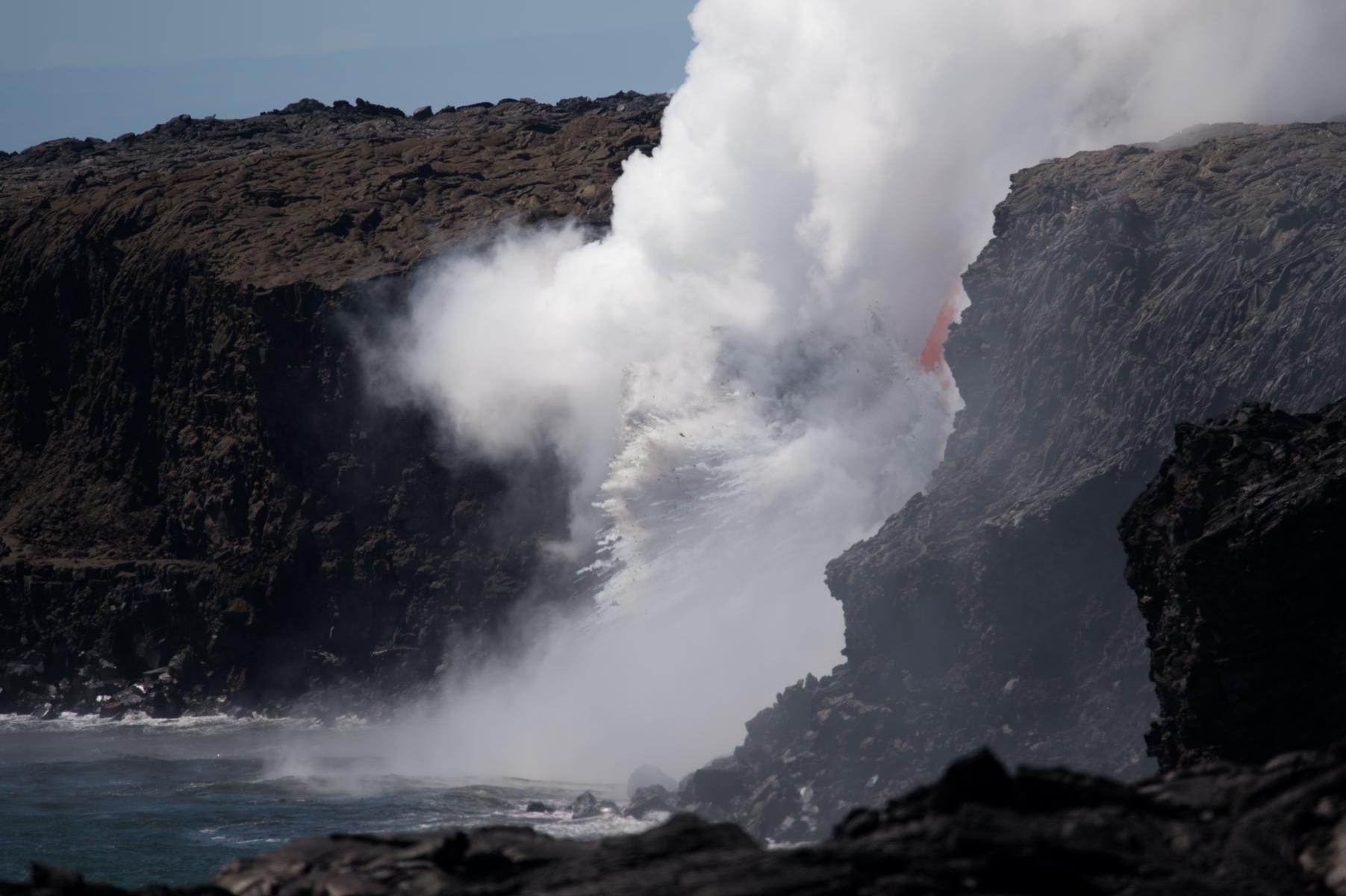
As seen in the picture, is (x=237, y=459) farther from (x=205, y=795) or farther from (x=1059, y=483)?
(x=1059, y=483)

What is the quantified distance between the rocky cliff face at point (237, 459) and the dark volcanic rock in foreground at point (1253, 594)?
6849 centimetres

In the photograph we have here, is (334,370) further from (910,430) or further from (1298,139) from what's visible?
(1298,139)

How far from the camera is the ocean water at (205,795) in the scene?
7806cm

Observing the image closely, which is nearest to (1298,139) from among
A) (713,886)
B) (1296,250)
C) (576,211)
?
(1296,250)

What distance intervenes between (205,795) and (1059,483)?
51.7 meters

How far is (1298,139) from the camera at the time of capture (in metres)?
94.8

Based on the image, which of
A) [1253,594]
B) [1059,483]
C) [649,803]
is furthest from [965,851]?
[1059,483]

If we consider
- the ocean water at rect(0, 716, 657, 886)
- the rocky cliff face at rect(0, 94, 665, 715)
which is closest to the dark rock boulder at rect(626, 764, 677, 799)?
the ocean water at rect(0, 716, 657, 886)

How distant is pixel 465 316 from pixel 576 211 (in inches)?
641

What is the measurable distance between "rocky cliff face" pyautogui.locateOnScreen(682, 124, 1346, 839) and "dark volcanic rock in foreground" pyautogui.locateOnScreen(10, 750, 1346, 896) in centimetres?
4512

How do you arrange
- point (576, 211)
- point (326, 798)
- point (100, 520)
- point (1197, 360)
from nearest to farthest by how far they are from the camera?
point (1197, 360)
point (326, 798)
point (100, 520)
point (576, 211)

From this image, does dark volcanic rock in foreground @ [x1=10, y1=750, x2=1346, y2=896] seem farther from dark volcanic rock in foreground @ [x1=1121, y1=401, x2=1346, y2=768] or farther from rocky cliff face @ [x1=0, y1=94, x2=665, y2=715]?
rocky cliff face @ [x1=0, y1=94, x2=665, y2=715]

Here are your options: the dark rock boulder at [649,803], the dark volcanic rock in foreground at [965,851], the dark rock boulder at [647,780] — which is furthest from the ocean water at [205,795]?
the dark volcanic rock in foreground at [965,851]

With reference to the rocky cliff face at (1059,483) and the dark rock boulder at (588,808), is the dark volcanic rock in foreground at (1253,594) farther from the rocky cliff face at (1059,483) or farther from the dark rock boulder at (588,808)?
the dark rock boulder at (588,808)
